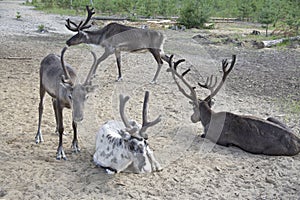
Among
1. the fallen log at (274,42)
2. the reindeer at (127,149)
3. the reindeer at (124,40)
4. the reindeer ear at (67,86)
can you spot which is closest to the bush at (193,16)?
the fallen log at (274,42)

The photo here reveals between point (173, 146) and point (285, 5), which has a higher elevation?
point (285, 5)

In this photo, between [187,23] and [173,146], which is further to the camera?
[187,23]

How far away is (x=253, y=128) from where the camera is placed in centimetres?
604

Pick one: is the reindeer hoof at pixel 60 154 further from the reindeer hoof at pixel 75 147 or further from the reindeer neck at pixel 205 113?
the reindeer neck at pixel 205 113

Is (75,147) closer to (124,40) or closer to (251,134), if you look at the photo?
(251,134)

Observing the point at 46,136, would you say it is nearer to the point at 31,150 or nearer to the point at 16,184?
the point at 31,150

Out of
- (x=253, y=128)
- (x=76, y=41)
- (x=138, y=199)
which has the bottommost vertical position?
(x=138, y=199)

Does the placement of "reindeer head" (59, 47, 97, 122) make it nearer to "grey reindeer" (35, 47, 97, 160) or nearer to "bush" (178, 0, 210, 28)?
"grey reindeer" (35, 47, 97, 160)

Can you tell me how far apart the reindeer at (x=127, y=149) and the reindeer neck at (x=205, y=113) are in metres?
1.70

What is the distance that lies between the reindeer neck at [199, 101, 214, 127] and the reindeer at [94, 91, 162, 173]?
5.59 feet

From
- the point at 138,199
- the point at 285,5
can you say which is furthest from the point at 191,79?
the point at 285,5

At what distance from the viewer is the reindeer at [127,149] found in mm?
4879

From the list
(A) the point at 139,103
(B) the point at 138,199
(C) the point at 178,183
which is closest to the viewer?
(B) the point at 138,199

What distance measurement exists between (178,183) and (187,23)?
1834 centimetres
